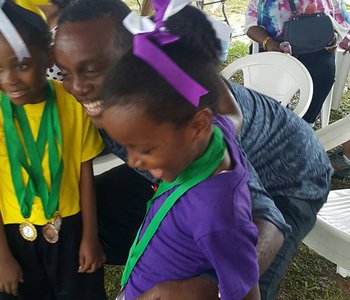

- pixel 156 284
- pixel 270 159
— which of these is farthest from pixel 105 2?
pixel 156 284

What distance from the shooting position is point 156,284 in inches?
46.5

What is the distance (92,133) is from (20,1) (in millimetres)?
419

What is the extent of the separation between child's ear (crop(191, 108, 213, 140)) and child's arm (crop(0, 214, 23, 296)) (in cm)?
77

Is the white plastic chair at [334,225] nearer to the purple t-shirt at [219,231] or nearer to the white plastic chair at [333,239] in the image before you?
the white plastic chair at [333,239]

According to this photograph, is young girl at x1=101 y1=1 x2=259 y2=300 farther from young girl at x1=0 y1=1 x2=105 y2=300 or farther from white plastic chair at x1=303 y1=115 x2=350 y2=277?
white plastic chair at x1=303 y1=115 x2=350 y2=277

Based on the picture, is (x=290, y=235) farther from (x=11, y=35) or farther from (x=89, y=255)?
(x=11, y=35)

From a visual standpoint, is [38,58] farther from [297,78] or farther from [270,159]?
[297,78]

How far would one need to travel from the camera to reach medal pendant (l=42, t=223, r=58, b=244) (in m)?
1.46

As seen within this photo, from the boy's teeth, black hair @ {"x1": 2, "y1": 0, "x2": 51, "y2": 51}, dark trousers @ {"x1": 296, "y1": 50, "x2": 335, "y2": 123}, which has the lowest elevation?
dark trousers @ {"x1": 296, "y1": 50, "x2": 335, "y2": 123}

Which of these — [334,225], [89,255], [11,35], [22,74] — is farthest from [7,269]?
[334,225]

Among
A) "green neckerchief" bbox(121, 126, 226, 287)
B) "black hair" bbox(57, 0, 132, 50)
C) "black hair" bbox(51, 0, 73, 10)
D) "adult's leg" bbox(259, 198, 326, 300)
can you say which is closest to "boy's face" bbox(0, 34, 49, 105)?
"black hair" bbox(57, 0, 132, 50)

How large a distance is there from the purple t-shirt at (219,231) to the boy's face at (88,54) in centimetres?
32

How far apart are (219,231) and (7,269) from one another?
0.80 metres

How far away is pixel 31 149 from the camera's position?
1.36 meters
